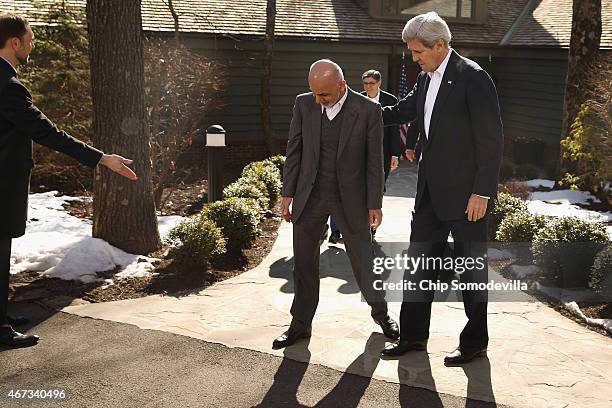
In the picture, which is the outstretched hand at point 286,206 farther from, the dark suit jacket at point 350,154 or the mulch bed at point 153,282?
the mulch bed at point 153,282

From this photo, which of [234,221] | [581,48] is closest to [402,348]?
[234,221]

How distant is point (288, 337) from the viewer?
5293 millimetres

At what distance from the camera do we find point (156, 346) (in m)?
5.22

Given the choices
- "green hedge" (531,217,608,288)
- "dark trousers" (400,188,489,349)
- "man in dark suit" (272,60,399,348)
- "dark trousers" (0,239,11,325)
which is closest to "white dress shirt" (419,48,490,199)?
"man in dark suit" (272,60,399,348)

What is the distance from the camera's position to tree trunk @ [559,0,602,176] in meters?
13.7

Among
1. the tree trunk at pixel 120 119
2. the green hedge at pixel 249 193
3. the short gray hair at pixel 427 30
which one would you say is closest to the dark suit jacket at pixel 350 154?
the short gray hair at pixel 427 30

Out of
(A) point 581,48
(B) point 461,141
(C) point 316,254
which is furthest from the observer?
(A) point 581,48

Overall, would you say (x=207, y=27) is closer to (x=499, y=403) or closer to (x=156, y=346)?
(x=156, y=346)

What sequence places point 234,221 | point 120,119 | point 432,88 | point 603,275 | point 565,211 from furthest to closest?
point 565,211, point 234,221, point 120,119, point 603,275, point 432,88

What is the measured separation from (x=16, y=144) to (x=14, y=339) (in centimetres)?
141

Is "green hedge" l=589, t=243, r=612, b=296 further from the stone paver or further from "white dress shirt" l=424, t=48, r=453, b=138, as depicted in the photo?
"white dress shirt" l=424, t=48, r=453, b=138

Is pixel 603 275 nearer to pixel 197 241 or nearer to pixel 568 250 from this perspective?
pixel 568 250

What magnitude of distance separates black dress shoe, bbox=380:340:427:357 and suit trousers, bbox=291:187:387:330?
369 millimetres

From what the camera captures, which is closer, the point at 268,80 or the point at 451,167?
the point at 451,167
